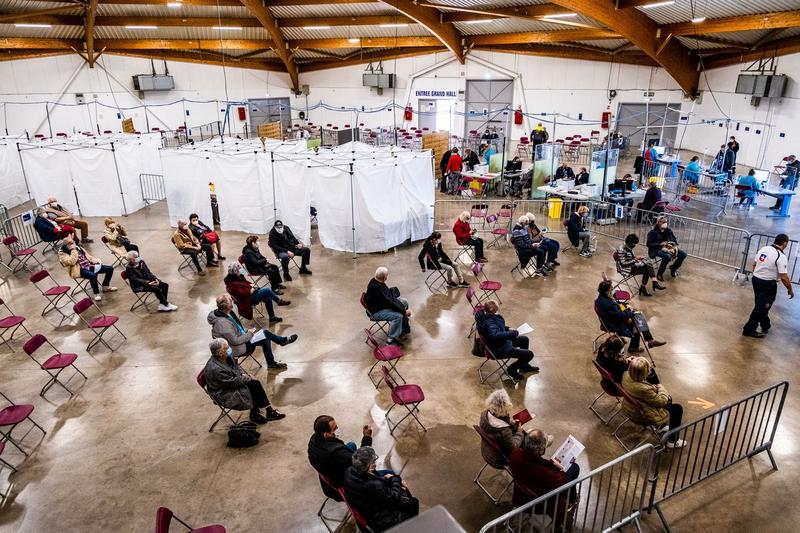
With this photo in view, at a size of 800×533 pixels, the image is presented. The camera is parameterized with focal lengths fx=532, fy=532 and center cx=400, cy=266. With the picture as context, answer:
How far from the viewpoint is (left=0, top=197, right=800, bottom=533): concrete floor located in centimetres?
471

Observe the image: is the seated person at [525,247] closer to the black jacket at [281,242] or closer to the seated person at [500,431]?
the black jacket at [281,242]

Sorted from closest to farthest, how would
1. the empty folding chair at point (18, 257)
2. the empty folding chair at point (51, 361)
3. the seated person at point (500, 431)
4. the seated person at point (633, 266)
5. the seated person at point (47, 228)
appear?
the seated person at point (500, 431)
the empty folding chair at point (51, 361)
the seated person at point (633, 266)
the empty folding chair at point (18, 257)
the seated person at point (47, 228)

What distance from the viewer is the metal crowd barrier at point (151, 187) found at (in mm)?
15047

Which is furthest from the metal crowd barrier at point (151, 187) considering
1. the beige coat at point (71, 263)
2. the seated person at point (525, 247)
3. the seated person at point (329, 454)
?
the seated person at point (329, 454)

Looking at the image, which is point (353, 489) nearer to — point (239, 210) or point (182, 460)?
point (182, 460)

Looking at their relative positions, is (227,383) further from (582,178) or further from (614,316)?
(582,178)

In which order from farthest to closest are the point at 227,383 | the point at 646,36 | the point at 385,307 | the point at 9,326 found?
the point at 646,36 < the point at 385,307 < the point at 9,326 < the point at 227,383

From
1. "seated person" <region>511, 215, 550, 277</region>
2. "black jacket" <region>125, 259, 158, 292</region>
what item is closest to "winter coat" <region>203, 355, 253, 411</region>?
"black jacket" <region>125, 259, 158, 292</region>

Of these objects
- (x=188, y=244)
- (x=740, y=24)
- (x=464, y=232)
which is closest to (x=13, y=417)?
(x=188, y=244)

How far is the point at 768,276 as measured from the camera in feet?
23.3

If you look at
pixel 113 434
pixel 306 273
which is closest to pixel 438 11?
pixel 306 273

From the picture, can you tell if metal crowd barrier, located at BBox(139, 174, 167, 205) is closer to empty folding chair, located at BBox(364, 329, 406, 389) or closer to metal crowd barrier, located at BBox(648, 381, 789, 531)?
empty folding chair, located at BBox(364, 329, 406, 389)

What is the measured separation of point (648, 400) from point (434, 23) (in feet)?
59.1

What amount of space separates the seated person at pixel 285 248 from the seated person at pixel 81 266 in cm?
286
